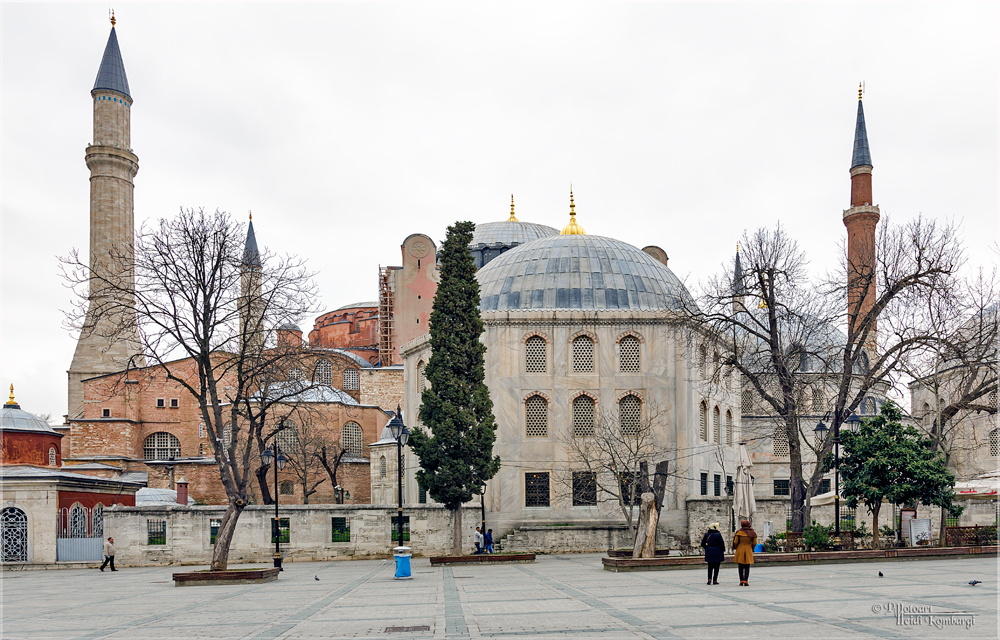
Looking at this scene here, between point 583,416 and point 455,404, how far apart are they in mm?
8121

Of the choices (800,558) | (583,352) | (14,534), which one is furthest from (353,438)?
(800,558)

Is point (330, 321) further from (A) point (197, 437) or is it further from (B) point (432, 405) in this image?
(B) point (432, 405)

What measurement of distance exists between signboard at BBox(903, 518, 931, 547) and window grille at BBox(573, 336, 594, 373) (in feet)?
44.3

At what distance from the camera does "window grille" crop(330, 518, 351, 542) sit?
91.9ft

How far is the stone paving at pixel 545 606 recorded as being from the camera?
10141mm

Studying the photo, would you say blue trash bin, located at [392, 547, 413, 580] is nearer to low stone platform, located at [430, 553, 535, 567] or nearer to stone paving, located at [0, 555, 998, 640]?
stone paving, located at [0, 555, 998, 640]

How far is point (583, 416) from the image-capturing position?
108ft

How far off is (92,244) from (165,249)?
35942 mm

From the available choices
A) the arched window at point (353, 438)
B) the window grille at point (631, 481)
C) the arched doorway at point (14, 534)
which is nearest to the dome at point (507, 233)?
the arched window at point (353, 438)

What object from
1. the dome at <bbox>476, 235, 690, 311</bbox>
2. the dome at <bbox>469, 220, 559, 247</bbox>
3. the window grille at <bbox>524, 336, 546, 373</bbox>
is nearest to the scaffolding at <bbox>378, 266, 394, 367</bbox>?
the dome at <bbox>469, 220, 559, 247</bbox>

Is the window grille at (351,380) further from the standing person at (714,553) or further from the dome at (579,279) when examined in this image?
the standing person at (714,553)

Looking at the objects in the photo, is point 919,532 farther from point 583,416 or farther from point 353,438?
point 353,438

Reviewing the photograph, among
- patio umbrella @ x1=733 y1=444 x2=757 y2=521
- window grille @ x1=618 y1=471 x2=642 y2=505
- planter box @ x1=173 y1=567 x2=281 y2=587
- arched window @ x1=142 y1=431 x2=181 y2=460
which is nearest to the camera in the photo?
planter box @ x1=173 y1=567 x2=281 y2=587

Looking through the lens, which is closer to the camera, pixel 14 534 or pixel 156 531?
pixel 156 531
